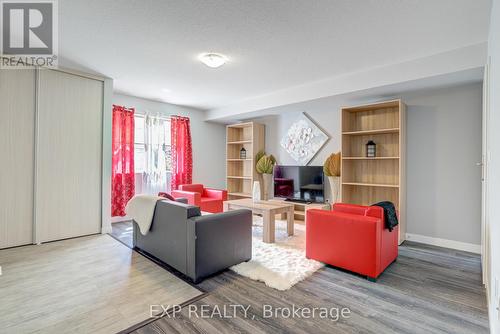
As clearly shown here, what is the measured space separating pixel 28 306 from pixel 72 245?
5.24 ft

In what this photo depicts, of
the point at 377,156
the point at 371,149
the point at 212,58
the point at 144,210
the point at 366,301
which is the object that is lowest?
the point at 366,301

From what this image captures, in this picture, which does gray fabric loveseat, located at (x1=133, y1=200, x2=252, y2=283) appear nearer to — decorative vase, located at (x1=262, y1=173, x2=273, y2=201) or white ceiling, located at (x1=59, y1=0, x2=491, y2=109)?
white ceiling, located at (x1=59, y1=0, x2=491, y2=109)

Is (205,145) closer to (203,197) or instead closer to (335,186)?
(203,197)

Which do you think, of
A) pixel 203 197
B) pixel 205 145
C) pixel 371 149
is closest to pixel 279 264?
pixel 371 149

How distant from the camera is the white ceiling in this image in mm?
2191

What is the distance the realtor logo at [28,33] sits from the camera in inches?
90.0

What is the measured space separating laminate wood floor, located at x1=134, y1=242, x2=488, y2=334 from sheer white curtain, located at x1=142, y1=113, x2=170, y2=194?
3.21 metres

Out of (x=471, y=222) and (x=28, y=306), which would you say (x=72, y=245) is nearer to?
(x=28, y=306)

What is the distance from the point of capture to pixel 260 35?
2656 millimetres

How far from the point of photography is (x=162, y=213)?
110 inches

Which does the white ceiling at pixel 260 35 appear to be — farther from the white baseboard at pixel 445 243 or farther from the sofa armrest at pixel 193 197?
the white baseboard at pixel 445 243

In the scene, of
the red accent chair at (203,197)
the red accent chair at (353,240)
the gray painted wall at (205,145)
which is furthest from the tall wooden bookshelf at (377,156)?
the gray painted wall at (205,145)

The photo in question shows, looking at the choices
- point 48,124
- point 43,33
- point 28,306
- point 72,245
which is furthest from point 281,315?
point 48,124

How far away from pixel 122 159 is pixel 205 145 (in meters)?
2.04
